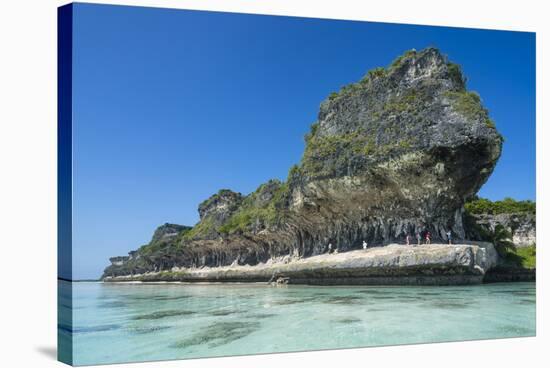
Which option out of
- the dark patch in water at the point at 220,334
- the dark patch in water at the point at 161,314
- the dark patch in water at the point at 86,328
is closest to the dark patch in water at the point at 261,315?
the dark patch in water at the point at 220,334

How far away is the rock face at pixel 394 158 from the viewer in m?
22.1

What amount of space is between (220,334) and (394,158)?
16.0m

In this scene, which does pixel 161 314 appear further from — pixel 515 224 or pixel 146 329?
pixel 515 224

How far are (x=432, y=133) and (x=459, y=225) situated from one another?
16.5 ft

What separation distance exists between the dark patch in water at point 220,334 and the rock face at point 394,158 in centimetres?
945

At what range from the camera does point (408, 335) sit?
10.4 meters

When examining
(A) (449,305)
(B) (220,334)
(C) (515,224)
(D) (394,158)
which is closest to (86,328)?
(B) (220,334)

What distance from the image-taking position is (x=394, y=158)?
2364cm

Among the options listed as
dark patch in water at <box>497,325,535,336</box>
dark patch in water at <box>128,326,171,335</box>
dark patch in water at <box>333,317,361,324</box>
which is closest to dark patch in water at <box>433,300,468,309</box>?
dark patch in water at <box>497,325,535,336</box>

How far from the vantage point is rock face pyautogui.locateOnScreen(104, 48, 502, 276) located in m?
22.1

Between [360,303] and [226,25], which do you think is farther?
[360,303]

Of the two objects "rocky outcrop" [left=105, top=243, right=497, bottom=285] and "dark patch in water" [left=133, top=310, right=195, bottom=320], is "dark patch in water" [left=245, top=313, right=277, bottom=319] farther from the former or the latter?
"rocky outcrop" [left=105, top=243, right=497, bottom=285]
